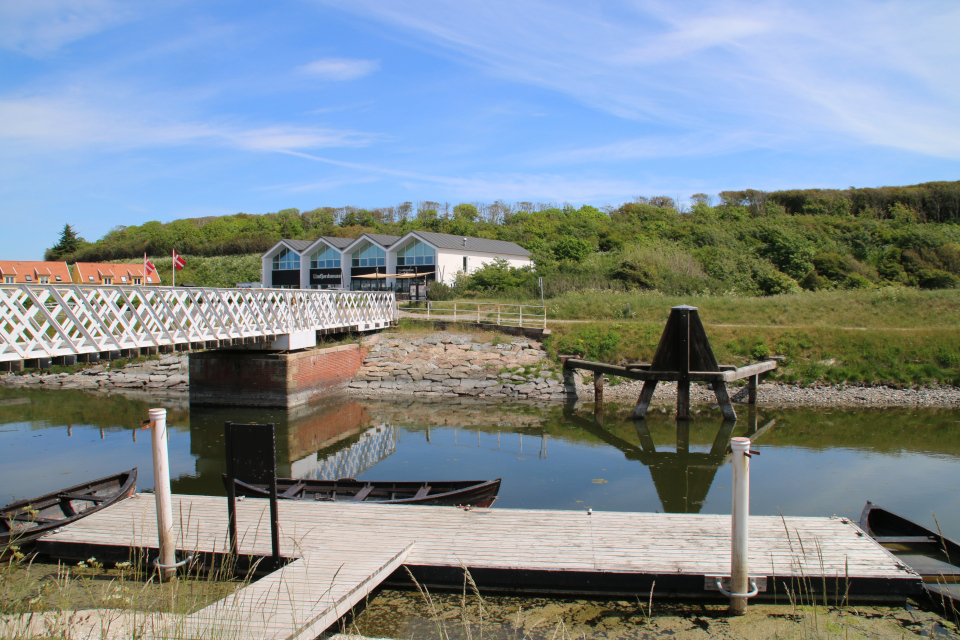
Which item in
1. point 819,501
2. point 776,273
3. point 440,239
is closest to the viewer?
point 819,501

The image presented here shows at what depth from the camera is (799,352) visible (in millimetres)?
22438

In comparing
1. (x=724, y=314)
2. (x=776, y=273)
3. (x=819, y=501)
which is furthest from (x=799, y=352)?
(x=776, y=273)

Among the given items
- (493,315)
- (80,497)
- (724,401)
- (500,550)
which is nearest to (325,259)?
(493,315)

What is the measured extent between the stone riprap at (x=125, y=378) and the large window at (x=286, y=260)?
25312mm

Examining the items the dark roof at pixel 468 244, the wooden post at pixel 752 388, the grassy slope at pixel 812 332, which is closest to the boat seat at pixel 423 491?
the wooden post at pixel 752 388

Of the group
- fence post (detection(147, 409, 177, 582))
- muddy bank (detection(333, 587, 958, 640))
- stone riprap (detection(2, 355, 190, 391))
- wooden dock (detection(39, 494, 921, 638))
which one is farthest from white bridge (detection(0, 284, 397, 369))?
muddy bank (detection(333, 587, 958, 640))

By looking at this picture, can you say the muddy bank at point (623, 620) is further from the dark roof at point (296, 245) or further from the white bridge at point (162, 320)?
the dark roof at point (296, 245)

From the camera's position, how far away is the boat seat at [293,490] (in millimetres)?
9434

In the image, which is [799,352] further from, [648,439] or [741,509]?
[741,509]

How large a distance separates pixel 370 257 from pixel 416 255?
5104 mm

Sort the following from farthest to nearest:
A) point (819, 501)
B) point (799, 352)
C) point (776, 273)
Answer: point (776, 273) → point (799, 352) → point (819, 501)

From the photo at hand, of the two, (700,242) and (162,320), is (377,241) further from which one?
(162,320)

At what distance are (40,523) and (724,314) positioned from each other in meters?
26.7

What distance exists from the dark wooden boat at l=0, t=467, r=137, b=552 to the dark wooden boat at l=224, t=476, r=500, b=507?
2038 millimetres
